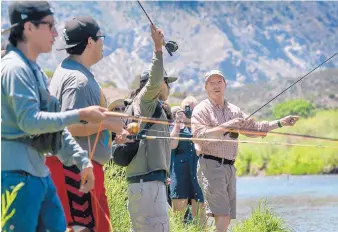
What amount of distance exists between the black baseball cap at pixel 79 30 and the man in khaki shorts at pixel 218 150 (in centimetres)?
226

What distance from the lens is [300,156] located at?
1590 inches

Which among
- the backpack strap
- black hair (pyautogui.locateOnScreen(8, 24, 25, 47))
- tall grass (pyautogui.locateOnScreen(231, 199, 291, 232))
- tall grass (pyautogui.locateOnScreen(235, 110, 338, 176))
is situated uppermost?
tall grass (pyautogui.locateOnScreen(235, 110, 338, 176))

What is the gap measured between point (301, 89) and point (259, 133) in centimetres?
10264

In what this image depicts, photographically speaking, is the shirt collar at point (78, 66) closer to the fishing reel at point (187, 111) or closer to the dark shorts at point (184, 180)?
the dark shorts at point (184, 180)

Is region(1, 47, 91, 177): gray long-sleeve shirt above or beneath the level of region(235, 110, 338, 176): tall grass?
beneath

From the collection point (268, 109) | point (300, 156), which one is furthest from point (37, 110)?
point (268, 109)

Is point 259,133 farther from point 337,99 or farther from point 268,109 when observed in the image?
point 268,109

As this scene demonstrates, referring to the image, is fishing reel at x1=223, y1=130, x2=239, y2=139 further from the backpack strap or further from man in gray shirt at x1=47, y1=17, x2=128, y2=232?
Result: man in gray shirt at x1=47, y1=17, x2=128, y2=232

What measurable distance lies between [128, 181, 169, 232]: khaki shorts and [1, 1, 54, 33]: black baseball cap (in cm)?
213

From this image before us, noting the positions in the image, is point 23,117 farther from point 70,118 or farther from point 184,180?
point 184,180

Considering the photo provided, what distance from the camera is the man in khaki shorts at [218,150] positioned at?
804 centimetres

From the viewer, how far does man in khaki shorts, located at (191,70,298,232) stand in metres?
8.04

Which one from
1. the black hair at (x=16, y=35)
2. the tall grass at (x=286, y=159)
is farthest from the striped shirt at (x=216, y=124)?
the tall grass at (x=286, y=159)

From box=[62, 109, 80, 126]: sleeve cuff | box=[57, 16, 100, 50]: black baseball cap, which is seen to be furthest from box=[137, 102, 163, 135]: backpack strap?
box=[62, 109, 80, 126]: sleeve cuff
